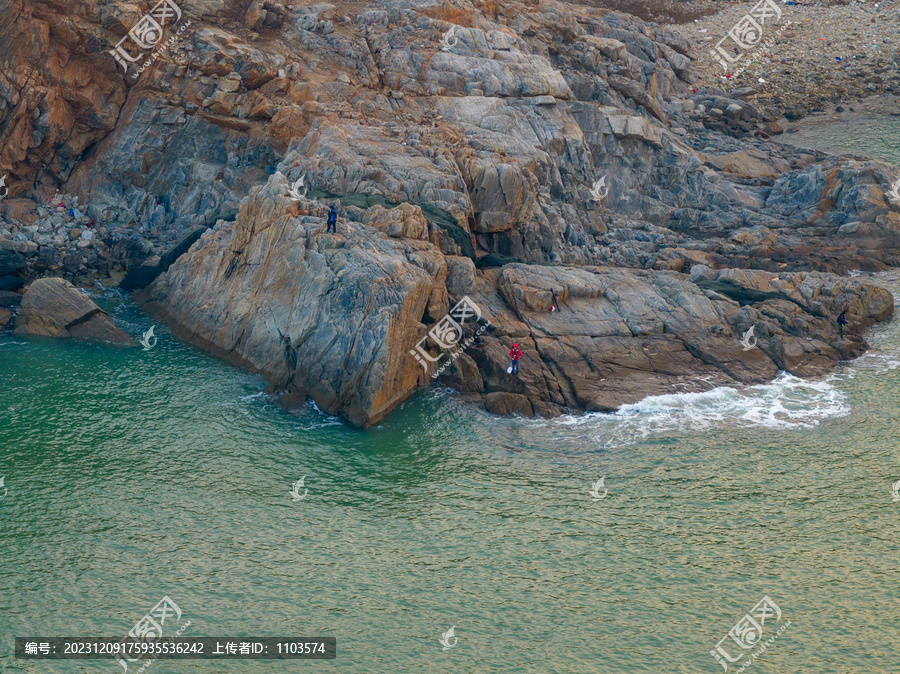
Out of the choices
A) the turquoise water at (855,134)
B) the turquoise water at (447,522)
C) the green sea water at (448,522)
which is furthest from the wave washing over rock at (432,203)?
the turquoise water at (855,134)

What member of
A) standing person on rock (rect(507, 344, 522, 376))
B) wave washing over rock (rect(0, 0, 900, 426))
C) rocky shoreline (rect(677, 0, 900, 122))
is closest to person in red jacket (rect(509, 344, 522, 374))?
standing person on rock (rect(507, 344, 522, 376))

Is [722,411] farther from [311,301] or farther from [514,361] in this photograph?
[311,301]

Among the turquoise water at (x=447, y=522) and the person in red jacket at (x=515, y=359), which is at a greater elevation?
the person in red jacket at (x=515, y=359)

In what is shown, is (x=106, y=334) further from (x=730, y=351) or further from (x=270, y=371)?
(x=730, y=351)

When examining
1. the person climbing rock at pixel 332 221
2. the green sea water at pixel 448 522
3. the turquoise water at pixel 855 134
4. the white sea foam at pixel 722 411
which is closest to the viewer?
the green sea water at pixel 448 522

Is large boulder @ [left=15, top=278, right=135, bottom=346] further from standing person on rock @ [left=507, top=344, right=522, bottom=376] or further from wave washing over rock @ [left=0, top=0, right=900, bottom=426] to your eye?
standing person on rock @ [left=507, top=344, right=522, bottom=376]

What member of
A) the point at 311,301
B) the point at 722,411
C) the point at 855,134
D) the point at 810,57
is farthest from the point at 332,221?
the point at 810,57

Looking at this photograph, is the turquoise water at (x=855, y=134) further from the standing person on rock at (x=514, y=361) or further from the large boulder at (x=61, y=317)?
the large boulder at (x=61, y=317)
